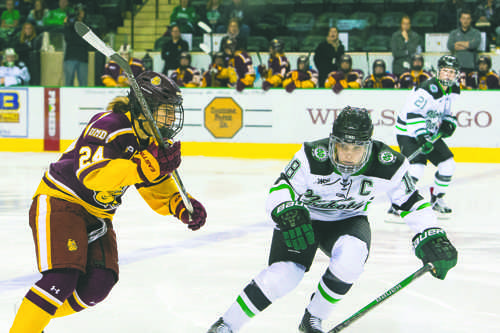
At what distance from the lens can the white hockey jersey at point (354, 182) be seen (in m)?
2.74

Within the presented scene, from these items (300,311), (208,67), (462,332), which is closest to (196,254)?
(300,311)

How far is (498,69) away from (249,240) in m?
7.33

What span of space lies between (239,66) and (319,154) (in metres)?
8.01

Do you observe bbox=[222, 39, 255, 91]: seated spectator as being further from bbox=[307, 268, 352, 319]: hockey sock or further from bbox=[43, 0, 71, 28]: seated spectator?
bbox=[307, 268, 352, 319]: hockey sock

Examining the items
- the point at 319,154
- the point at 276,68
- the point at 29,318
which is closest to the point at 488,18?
the point at 276,68

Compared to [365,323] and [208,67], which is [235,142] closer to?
[208,67]

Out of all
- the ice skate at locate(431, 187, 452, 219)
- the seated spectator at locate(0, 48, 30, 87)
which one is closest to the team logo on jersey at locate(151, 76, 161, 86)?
the ice skate at locate(431, 187, 452, 219)

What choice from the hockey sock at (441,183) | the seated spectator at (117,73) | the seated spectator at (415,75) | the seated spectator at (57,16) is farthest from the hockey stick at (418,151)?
the seated spectator at (57,16)

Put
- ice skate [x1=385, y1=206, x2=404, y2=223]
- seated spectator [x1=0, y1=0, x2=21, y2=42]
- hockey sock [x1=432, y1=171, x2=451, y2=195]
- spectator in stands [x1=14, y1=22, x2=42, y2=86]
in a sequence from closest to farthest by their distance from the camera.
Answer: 1. ice skate [x1=385, y1=206, x2=404, y2=223]
2. hockey sock [x1=432, y1=171, x2=451, y2=195]
3. spectator in stands [x1=14, y1=22, x2=42, y2=86]
4. seated spectator [x1=0, y1=0, x2=21, y2=42]

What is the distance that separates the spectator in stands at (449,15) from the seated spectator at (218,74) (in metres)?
3.41

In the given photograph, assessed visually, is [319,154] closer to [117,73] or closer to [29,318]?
[29,318]

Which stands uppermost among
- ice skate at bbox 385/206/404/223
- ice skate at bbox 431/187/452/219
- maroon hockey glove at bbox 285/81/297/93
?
maroon hockey glove at bbox 285/81/297/93

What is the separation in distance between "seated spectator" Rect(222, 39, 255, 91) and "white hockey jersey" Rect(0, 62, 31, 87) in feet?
10.3

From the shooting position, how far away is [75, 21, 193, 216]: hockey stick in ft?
8.18
